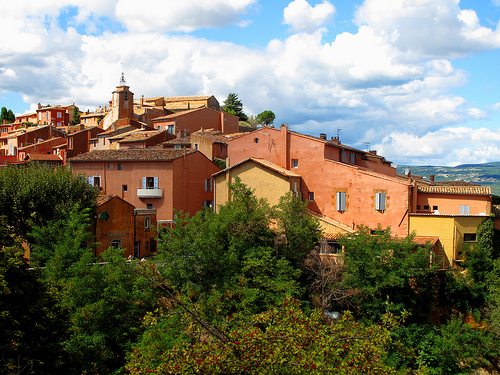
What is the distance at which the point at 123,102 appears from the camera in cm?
7288

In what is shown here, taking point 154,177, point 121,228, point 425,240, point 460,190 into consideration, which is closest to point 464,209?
point 460,190

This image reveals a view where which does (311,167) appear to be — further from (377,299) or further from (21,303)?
(21,303)

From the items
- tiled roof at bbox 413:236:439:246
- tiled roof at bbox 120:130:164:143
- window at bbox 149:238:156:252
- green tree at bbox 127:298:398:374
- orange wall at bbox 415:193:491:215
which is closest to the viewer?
green tree at bbox 127:298:398:374

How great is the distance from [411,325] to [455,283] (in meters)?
5.27

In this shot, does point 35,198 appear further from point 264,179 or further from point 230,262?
point 264,179

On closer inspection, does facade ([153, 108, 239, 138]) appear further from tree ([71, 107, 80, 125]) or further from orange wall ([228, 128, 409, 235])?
tree ([71, 107, 80, 125])

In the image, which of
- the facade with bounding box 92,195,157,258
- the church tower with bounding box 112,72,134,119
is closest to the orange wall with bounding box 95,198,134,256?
the facade with bounding box 92,195,157,258

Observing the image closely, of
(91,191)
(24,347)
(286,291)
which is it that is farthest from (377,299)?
(91,191)

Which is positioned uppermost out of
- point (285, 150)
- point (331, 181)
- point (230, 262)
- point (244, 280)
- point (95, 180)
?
point (285, 150)

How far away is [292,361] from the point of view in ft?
39.4

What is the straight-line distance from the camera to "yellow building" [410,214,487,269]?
3278cm

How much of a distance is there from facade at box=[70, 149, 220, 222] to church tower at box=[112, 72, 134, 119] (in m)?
29.7

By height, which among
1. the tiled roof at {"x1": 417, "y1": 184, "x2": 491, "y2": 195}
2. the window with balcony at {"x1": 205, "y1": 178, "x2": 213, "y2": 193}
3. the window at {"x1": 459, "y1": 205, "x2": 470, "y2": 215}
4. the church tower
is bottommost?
the window at {"x1": 459, "y1": 205, "x2": 470, "y2": 215}

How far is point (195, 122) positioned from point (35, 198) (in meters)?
32.6
